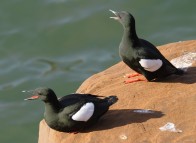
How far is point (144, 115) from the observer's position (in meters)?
6.82

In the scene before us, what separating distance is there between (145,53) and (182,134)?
140 centimetres

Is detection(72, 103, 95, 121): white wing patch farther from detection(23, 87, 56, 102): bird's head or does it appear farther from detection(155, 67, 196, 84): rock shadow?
detection(155, 67, 196, 84): rock shadow

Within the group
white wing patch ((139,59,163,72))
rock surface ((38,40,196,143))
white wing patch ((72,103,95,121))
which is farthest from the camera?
white wing patch ((139,59,163,72))

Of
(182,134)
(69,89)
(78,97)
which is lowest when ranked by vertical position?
(69,89)

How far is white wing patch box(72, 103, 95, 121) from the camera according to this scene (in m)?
6.60

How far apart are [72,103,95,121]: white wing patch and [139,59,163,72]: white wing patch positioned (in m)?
1.00

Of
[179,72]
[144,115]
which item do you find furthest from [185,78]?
[144,115]

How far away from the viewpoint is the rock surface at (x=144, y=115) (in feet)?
21.1

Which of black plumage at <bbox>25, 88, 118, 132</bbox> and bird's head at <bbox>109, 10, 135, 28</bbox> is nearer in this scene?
black plumage at <bbox>25, 88, 118, 132</bbox>

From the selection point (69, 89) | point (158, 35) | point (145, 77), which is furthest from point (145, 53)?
point (158, 35)

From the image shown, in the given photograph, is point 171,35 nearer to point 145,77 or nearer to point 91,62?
point 91,62

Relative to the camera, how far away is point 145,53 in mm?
7285

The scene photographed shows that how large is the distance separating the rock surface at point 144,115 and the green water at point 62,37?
10.1 feet

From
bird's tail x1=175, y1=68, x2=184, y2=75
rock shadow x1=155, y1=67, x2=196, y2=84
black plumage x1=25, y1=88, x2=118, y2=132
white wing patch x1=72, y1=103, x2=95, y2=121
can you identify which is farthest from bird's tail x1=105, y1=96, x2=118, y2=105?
bird's tail x1=175, y1=68, x2=184, y2=75
